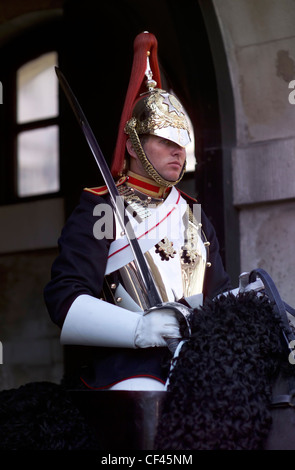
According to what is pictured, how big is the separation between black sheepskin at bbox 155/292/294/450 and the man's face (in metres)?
0.67

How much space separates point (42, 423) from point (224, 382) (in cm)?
84

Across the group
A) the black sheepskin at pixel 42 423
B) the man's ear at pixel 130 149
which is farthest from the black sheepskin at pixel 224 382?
the man's ear at pixel 130 149

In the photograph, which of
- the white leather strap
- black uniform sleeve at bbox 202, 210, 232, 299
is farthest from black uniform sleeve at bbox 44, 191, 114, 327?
black uniform sleeve at bbox 202, 210, 232, 299

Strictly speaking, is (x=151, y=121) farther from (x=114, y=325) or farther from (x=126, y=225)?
(x=114, y=325)

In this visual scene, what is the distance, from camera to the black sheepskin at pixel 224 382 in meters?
2.77

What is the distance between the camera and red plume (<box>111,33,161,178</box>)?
3.57 m

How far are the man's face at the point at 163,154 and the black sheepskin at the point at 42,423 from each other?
0.87 meters

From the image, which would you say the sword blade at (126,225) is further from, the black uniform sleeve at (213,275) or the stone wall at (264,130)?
the stone wall at (264,130)

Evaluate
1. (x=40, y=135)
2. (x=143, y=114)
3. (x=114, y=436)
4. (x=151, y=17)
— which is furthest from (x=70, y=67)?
(x=114, y=436)

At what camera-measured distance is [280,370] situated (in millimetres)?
2887

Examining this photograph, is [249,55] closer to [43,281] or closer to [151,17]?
[151,17]

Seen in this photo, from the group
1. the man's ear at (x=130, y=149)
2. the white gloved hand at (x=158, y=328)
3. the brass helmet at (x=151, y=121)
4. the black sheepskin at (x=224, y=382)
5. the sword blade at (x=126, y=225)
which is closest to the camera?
the black sheepskin at (x=224, y=382)

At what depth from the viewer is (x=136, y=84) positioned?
362 centimetres

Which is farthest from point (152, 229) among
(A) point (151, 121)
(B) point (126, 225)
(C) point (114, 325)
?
(C) point (114, 325)
